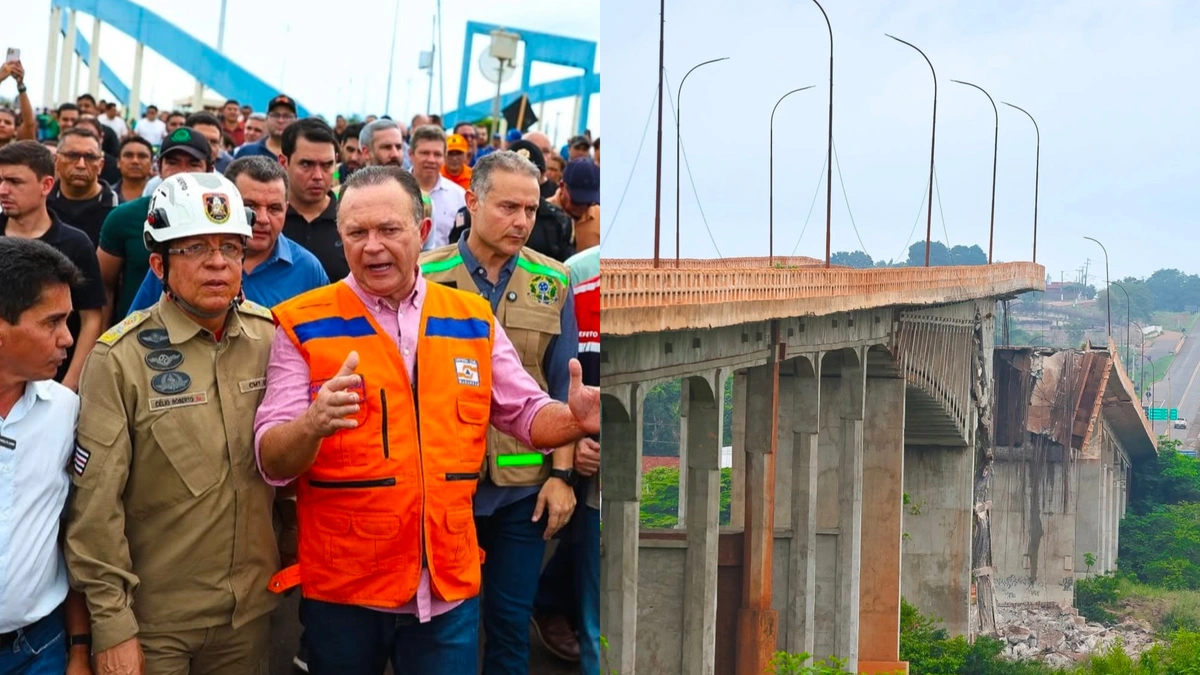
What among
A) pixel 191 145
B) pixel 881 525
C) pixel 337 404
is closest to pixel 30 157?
pixel 191 145

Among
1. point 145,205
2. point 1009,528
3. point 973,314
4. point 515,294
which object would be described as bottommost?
point 1009,528

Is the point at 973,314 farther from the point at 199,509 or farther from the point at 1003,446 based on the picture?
the point at 199,509

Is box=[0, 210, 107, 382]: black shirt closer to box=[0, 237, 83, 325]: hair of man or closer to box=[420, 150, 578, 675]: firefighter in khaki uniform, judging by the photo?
box=[0, 237, 83, 325]: hair of man

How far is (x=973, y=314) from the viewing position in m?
10.7

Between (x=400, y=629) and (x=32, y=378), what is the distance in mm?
794

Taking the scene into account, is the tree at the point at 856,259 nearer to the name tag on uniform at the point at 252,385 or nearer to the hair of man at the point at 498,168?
the hair of man at the point at 498,168

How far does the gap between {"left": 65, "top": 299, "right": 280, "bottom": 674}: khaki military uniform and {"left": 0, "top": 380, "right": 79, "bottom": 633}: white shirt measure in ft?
0.16

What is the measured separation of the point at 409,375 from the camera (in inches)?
75.3

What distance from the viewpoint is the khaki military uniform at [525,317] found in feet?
7.89

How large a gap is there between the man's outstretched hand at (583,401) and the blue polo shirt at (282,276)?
152cm

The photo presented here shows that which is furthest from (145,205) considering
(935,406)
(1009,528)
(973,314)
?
(1009,528)

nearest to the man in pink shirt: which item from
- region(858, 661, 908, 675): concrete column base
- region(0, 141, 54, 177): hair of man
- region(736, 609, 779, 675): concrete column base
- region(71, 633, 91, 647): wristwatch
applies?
region(71, 633, 91, 647): wristwatch

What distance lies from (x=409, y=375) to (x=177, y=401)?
1.54 ft

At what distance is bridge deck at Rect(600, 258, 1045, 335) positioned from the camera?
75.4 inches
